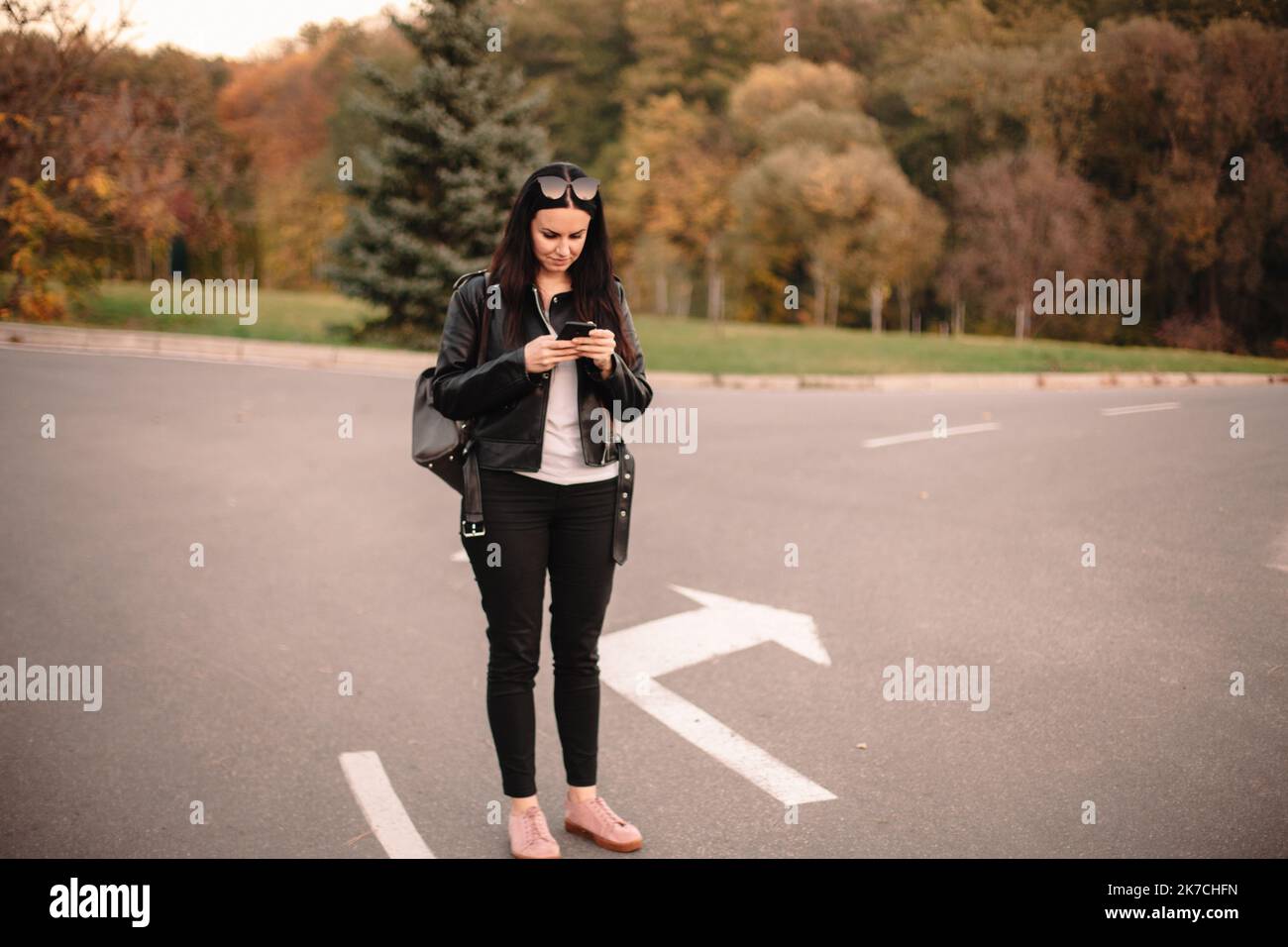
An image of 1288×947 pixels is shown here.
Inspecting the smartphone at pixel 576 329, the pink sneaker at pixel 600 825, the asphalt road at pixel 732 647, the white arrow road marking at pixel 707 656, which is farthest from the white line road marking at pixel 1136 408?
the smartphone at pixel 576 329

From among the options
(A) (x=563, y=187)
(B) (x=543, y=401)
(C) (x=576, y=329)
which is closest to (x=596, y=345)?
(C) (x=576, y=329)

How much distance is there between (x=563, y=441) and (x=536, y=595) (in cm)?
49

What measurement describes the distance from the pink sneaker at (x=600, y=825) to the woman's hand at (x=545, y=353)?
1.43 metres

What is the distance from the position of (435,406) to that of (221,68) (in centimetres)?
5873

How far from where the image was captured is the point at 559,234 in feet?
10.6

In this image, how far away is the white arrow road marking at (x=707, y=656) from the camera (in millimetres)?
3979

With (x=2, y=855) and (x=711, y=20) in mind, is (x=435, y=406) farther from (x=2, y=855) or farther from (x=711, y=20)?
(x=711, y=20)

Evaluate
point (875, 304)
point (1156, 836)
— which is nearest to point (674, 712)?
point (1156, 836)

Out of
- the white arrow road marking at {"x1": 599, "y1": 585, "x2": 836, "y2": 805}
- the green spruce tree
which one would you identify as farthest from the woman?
the green spruce tree

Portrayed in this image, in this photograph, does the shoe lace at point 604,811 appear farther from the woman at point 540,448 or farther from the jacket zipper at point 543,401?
the jacket zipper at point 543,401

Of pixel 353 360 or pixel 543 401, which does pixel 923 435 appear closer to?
pixel 543 401

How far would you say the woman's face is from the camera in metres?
3.22

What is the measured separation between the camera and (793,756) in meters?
4.10
